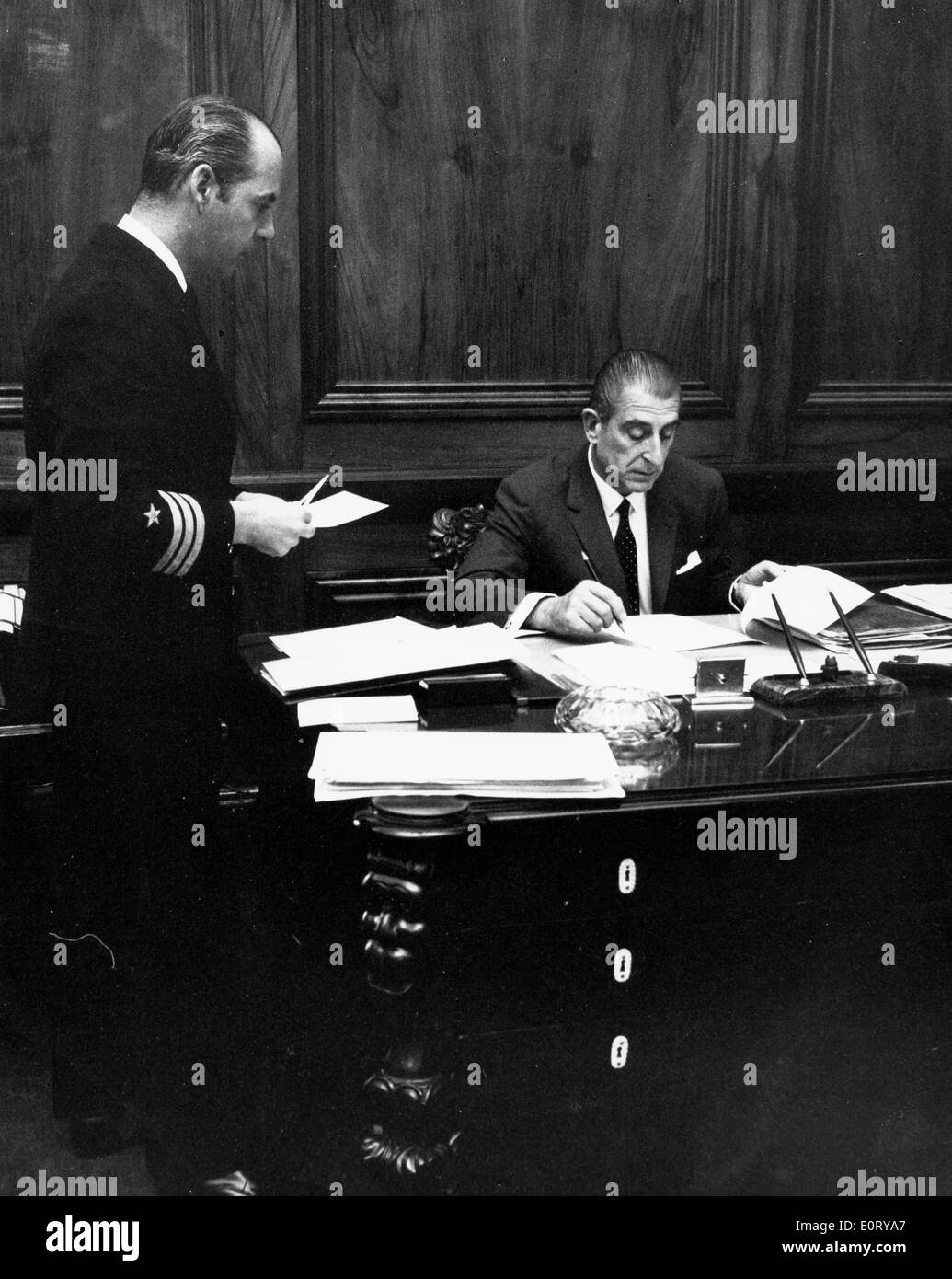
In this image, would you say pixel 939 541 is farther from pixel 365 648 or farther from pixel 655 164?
pixel 365 648

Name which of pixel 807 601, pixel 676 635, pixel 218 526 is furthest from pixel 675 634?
pixel 218 526

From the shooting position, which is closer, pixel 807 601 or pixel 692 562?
pixel 807 601

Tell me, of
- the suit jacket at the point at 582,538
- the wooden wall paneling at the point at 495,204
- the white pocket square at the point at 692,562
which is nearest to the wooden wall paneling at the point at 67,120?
the wooden wall paneling at the point at 495,204

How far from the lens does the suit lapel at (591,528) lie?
303 cm

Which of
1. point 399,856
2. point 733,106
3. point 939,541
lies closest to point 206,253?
point 399,856

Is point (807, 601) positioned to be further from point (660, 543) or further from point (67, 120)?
point (67, 120)

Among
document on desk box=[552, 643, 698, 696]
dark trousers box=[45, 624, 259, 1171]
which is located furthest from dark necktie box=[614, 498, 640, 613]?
dark trousers box=[45, 624, 259, 1171]

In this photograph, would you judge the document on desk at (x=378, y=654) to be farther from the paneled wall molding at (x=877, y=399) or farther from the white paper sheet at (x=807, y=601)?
the paneled wall molding at (x=877, y=399)

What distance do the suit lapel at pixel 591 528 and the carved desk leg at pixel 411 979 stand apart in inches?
59.8

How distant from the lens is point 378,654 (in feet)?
7.27

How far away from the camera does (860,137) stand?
3646mm

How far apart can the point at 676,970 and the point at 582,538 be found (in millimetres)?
1218

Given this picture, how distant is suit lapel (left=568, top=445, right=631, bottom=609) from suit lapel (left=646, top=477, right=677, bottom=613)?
0.24 ft

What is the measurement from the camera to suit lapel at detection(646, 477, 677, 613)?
10.0 feet
